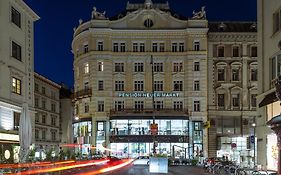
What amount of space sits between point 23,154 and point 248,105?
55.2 m

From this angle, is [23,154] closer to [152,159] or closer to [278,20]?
[152,159]

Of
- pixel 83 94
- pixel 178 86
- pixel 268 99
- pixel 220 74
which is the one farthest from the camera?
pixel 220 74

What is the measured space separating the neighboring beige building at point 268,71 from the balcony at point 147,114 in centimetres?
→ 3945

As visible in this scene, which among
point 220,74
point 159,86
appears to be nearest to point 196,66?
point 220,74

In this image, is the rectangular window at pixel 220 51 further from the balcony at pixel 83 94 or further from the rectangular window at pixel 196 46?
the balcony at pixel 83 94

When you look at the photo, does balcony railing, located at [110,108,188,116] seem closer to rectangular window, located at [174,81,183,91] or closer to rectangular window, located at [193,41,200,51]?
rectangular window, located at [174,81,183,91]

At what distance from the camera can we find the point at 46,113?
84.1m

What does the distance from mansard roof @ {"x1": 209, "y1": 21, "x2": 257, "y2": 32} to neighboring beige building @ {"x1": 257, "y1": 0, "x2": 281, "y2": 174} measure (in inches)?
1602

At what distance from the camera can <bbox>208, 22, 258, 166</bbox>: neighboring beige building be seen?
261 ft

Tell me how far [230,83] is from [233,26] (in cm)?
884

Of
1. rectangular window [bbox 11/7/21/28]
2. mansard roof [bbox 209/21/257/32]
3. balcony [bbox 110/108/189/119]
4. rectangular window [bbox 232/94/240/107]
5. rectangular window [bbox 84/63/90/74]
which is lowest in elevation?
balcony [bbox 110/108/189/119]

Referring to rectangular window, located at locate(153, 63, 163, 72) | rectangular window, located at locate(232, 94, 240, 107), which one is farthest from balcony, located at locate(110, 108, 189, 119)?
rectangular window, located at locate(232, 94, 240, 107)

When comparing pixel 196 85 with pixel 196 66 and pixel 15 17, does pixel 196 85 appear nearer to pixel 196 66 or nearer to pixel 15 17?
pixel 196 66

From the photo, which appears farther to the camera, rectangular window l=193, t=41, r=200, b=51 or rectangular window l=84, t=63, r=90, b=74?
rectangular window l=84, t=63, r=90, b=74
